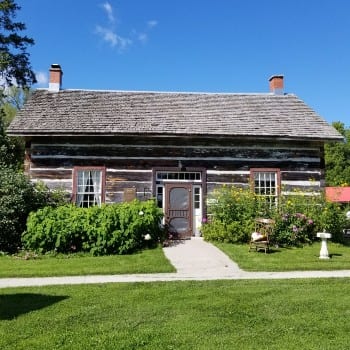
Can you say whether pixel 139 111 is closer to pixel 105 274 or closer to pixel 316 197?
pixel 316 197

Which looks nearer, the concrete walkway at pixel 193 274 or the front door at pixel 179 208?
the concrete walkway at pixel 193 274

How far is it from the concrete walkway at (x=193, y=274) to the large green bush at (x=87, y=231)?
1328 mm

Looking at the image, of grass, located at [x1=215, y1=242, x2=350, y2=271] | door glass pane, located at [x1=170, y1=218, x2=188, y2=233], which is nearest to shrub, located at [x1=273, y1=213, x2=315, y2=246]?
grass, located at [x1=215, y1=242, x2=350, y2=271]

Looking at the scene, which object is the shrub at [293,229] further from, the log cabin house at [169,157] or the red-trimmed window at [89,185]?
the red-trimmed window at [89,185]

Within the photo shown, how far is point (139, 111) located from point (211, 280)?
10.1 m

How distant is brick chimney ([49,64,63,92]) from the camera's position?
18.9 meters

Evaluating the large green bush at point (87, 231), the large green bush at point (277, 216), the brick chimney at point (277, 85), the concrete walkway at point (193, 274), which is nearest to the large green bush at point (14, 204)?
the large green bush at point (87, 231)

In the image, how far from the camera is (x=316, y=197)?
15.7m

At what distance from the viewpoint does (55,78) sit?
62.5ft

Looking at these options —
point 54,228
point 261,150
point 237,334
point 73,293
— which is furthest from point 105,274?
point 261,150

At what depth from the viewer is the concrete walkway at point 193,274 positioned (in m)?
8.86

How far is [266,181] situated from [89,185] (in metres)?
6.71

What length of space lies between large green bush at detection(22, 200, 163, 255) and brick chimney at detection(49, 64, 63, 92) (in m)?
7.65

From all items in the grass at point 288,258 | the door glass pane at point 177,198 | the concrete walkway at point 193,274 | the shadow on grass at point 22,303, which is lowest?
the shadow on grass at point 22,303
